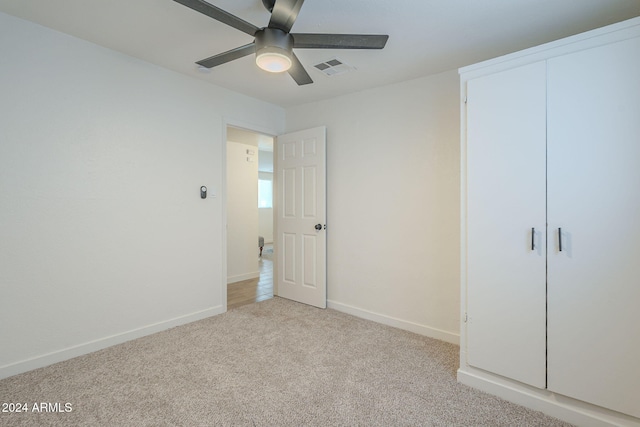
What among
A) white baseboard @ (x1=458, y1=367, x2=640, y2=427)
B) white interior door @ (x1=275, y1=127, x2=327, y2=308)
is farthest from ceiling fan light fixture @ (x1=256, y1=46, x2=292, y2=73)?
white baseboard @ (x1=458, y1=367, x2=640, y2=427)

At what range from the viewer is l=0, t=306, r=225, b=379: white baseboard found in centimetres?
205

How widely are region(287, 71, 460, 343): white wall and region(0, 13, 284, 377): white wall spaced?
136 centimetres

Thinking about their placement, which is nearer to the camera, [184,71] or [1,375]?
[1,375]

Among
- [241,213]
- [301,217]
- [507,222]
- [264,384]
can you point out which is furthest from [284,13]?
[241,213]

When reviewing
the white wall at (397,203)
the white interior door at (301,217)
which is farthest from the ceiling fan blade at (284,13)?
the white interior door at (301,217)

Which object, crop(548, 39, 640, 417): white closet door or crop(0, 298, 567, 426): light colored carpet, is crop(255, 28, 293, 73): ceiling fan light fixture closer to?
crop(548, 39, 640, 417): white closet door

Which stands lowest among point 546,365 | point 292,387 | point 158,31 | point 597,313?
point 292,387

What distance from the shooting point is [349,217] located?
3346mm

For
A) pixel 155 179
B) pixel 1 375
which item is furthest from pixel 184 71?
pixel 1 375

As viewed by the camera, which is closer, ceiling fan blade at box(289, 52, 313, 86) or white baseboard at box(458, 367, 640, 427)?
white baseboard at box(458, 367, 640, 427)

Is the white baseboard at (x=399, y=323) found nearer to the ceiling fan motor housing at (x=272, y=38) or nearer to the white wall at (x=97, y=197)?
the white wall at (x=97, y=197)

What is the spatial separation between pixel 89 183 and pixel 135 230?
20.2 inches

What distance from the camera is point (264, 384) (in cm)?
196

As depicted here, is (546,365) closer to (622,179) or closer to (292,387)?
(622,179)
